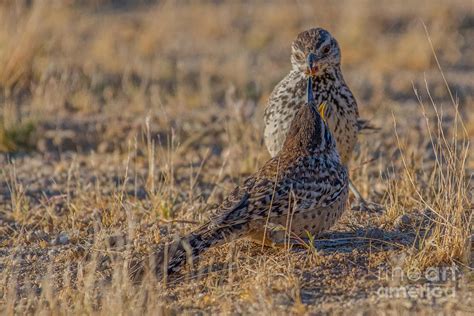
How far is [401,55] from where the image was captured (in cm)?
1471

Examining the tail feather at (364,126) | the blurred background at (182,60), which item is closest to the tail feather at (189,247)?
the tail feather at (364,126)

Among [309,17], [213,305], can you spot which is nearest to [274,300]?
[213,305]

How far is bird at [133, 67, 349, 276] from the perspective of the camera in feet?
19.3

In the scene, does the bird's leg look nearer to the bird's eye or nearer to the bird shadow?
the bird shadow

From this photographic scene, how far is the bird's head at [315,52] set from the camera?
24.9ft

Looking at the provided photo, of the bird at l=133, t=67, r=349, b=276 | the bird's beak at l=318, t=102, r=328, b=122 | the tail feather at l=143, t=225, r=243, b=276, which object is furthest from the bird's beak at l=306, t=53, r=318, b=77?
the tail feather at l=143, t=225, r=243, b=276

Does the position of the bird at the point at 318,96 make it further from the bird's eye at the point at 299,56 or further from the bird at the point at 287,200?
the bird at the point at 287,200

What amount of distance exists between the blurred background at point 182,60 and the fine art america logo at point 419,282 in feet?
8.39

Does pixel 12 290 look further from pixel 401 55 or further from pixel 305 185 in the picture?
pixel 401 55

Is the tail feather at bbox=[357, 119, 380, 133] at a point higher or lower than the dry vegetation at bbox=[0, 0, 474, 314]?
higher

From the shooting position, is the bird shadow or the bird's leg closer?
the bird shadow

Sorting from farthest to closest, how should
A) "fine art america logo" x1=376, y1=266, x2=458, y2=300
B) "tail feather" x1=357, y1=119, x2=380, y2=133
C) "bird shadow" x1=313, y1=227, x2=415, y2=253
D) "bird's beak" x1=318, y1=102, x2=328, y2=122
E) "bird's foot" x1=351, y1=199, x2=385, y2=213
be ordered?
"tail feather" x1=357, y1=119, x2=380, y2=133
"bird's foot" x1=351, y1=199, x2=385, y2=213
"bird's beak" x1=318, y1=102, x2=328, y2=122
"bird shadow" x1=313, y1=227, x2=415, y2=253
"fine art america logo" x1=376, y1=266, x2=458, y2=300

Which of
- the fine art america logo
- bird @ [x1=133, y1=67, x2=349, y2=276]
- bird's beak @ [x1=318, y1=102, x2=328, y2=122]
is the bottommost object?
the fine art america logo

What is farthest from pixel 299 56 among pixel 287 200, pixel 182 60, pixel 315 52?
pixel 182 60
